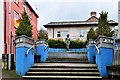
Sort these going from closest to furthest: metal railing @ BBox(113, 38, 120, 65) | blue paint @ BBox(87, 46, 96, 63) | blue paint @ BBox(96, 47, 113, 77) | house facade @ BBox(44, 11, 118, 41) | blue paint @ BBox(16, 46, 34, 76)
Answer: metal railing @ BBox(113, 38, 120, 65), blue paint @ BBox(96, 47, 113, 77), blue paint @ BBox(16, 46, 34, 76), blue paint @ BBox(87, 46, 96, 63), house facade @ BBox(44, 11, 118, 41)

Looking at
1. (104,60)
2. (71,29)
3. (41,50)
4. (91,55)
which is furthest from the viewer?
(71,29)

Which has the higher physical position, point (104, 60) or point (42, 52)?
point (42, 52)

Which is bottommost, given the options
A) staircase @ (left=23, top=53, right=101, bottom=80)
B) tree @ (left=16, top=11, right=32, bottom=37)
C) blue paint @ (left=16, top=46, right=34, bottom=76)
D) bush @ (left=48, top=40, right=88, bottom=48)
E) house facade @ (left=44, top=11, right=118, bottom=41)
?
staircase @ (left=23, top=53, right=101, bottom=80)

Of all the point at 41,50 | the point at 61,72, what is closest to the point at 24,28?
the point at 41,50

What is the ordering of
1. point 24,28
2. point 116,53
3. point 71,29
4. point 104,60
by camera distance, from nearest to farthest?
point 116,53, point 104,60, point 24,28, point 71,29

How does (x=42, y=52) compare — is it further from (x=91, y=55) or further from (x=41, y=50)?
(x=91, y=55)

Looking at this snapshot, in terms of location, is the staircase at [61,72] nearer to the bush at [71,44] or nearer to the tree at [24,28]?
the tree at [24,28]

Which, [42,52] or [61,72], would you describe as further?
[42,52]

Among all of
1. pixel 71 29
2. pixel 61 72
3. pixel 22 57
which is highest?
pixel 71 29

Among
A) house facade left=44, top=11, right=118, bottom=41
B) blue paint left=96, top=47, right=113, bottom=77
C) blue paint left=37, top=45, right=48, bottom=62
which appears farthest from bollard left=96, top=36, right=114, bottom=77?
house facade left=44, top=11, right=118, bottom=41

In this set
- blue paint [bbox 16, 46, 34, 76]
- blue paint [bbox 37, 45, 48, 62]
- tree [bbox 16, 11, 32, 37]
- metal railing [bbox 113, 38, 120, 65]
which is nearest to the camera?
metal railing [bbox 113, 38, 120, 65]

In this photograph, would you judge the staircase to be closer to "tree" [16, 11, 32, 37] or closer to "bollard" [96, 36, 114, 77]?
"bollard" [96, 36, 114, 77]

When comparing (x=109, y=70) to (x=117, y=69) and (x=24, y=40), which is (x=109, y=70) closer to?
(x=117, y=69)

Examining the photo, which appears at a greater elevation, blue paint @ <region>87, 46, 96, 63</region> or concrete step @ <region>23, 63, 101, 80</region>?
blue paint @ <region>87, 46, 96, 63</region>
